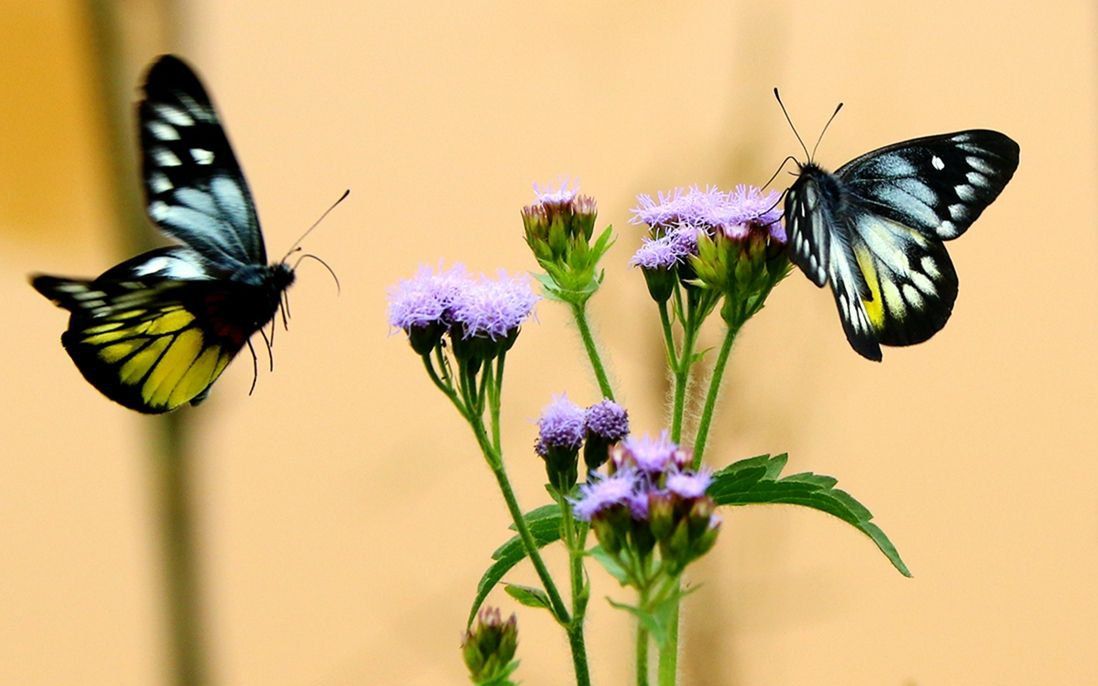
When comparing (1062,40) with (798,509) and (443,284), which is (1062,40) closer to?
(798,509)

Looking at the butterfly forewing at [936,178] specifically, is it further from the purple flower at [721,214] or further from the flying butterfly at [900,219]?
the purple flower at [721,214]

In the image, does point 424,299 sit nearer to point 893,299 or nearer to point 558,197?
point 558,197

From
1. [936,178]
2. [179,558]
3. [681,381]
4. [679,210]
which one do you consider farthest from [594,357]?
[179,558]

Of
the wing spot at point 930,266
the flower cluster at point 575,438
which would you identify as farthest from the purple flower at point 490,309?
the wing spot at point 930,266

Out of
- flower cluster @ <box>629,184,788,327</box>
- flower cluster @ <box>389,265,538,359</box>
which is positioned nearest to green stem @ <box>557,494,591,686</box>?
flower cluster @ <box>389,265,538,359</box>

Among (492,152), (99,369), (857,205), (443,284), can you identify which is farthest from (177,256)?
(492,152)

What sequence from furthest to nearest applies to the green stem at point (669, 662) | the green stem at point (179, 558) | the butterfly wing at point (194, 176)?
the green stem at point (179, 558) → the butterfly wing at point (194, 176) → the green stem at point (669, 662)

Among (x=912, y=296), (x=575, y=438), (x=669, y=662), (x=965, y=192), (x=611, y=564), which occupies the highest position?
(x=965, y=192)
